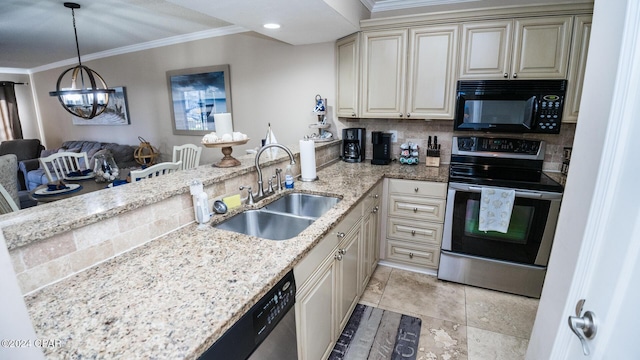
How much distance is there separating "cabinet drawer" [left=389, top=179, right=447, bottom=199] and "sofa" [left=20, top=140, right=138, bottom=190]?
14.3ft

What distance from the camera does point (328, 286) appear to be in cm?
160

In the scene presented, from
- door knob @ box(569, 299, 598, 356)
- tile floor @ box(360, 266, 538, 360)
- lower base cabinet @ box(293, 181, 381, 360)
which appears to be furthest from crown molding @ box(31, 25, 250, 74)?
door knob @ box(569, 299, 598, 356)

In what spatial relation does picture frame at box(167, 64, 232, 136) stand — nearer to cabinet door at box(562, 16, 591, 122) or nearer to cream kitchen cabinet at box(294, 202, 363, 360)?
cream kitchen cabinet at box(294, 202, 363, 360)

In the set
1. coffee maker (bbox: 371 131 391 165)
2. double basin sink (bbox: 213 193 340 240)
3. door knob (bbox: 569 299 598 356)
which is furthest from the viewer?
coffee maker (bbox: 371 131 391 165)

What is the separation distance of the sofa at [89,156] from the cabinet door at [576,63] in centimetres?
562

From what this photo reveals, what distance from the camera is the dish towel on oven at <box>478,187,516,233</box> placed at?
222 cm

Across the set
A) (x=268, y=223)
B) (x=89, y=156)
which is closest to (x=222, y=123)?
(x=268, y=223)

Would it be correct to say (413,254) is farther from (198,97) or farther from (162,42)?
(162,42)

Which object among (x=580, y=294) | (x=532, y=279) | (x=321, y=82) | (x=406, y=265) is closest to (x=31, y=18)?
(x=321, y=82)

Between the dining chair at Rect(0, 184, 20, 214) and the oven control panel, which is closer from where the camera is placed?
the dining chair at Rect(0, 184, 20, 214)

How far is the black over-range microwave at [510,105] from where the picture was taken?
2293 mm

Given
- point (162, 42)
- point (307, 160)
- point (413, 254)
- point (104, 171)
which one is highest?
point (162, 42)

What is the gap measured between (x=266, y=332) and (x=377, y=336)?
123cm

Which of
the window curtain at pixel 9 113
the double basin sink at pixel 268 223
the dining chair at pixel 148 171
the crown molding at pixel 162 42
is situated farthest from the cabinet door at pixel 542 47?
the window curtain at pixel 9 113
